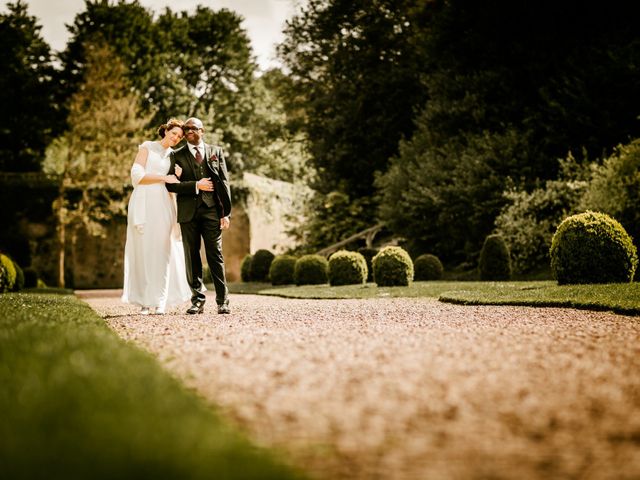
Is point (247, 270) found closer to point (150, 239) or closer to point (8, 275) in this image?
point (8, 275)

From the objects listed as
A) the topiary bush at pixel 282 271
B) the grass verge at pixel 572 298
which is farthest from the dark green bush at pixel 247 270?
the grass verge at pixel 572 298

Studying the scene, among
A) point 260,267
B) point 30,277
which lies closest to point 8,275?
point 30,277

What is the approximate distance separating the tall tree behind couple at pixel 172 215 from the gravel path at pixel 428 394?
6.38ft

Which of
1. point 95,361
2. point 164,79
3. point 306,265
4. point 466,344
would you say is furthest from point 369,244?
point 95,361

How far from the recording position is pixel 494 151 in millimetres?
18359

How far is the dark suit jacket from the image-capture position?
7328 mm

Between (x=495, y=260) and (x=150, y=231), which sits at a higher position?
(x=150, y=231)

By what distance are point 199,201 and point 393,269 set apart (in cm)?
783

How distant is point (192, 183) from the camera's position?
7.29m

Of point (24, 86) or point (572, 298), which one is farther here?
point (24, 86)

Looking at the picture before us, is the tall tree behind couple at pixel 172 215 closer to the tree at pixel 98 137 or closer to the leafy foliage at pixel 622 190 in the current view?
the leafy foliage at pixel 622 190

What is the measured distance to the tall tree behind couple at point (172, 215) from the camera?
7395 mm

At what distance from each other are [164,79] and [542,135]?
16.7 m

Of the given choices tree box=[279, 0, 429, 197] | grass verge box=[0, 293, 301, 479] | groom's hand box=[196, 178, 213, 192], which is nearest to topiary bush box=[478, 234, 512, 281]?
tree box=[279, 0, 429, 197]
